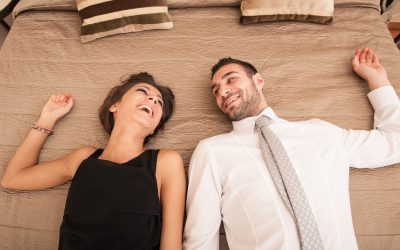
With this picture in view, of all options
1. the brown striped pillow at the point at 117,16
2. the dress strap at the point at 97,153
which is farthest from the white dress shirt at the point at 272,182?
the brown striped pillow at the point at 117,16

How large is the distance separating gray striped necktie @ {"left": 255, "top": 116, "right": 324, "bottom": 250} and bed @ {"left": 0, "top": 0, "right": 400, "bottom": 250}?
1.14 ft

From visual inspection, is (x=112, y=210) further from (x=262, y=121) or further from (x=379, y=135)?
(x=379, y=135)

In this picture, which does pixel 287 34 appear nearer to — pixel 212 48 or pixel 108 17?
pixel 212 48

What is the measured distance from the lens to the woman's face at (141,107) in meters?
1.56

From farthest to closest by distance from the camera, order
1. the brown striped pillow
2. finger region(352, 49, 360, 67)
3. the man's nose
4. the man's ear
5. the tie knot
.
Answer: the brown striped pillow → finger region(352, 49, 360, 67) → the man's ear → the man's nose → the tie knot

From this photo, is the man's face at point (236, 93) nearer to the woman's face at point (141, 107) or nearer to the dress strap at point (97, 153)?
the woman's face at point (141, 107)

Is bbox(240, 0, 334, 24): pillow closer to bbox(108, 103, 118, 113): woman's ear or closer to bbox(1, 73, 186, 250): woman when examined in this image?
bbox(1, 73, 186, 250): woman

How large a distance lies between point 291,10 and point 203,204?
149cm

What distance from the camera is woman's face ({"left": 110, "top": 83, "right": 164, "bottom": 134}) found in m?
1.56

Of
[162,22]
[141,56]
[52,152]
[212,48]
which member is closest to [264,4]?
[212,48]

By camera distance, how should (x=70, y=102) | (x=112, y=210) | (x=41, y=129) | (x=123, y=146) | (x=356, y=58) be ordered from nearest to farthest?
1. (x=112, y=210)
2. (x=123, y=146)
3. (x=41, y=129)
4. (x=70, y=102)
5. (x=356, y=58)

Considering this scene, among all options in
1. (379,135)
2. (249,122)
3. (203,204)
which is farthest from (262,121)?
(379,135)

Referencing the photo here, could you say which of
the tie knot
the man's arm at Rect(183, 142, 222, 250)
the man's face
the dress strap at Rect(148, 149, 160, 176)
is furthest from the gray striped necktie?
the dress strap at Rect(148, 149, 160, 176)

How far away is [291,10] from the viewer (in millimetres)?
2070
